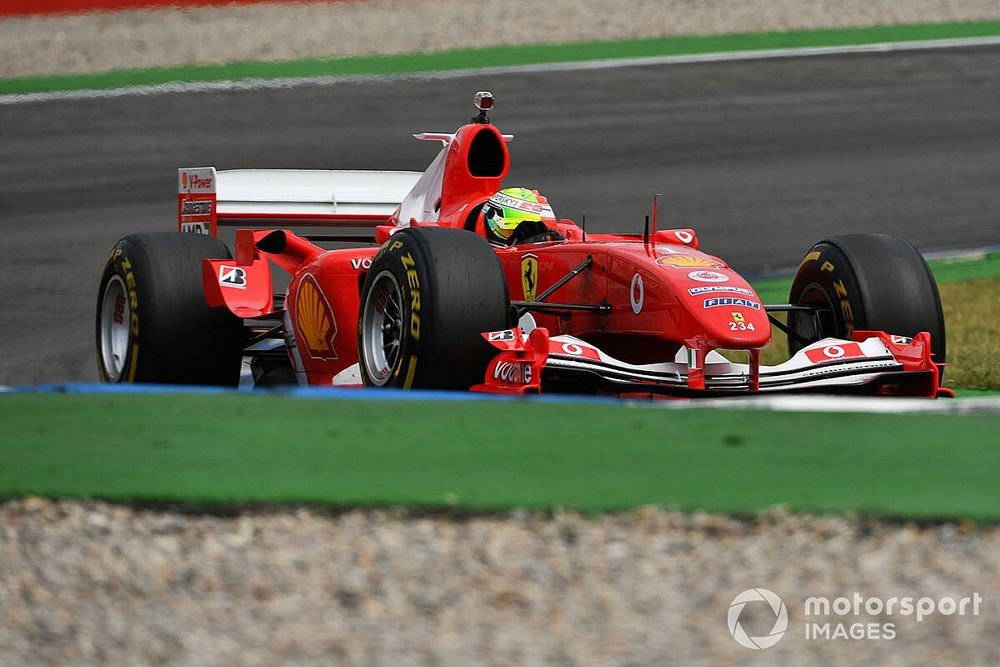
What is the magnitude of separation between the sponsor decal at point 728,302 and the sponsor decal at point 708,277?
5.2 inches

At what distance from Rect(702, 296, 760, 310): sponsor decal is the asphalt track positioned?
5.20 metres

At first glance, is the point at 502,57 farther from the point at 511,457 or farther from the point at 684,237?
the point at 511,457

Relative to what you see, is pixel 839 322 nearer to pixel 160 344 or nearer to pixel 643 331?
pixel 643 331

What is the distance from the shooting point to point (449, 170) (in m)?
8.02

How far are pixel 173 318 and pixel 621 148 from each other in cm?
727

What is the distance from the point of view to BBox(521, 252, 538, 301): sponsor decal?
7.27 meters

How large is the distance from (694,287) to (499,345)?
84 cm

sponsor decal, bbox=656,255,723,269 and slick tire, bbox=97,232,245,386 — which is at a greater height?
sponsor decal, bbox=656,255,723,269

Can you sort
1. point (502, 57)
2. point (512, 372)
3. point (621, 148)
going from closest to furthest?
1. point (512, 372)
2. point (621, 148)
3. point (502, 57)

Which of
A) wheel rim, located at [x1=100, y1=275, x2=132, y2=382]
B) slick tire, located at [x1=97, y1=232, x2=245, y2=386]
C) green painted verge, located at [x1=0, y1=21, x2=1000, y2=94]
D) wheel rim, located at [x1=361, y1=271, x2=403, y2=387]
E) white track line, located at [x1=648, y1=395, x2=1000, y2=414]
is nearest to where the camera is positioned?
white track line, located at [x1=648, y1=395, x2=1000, y2=414]

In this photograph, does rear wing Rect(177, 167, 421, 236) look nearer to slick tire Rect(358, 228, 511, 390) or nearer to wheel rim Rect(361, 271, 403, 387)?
wheel rim Rect(361, 271, 403, 387)

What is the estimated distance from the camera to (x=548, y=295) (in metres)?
7.06

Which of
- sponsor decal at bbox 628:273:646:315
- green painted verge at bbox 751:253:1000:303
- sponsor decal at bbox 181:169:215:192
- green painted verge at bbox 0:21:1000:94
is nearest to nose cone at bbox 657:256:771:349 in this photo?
sponsor decal at bbox 628:273:646:315

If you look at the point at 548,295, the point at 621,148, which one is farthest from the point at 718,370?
the point at 621,148
